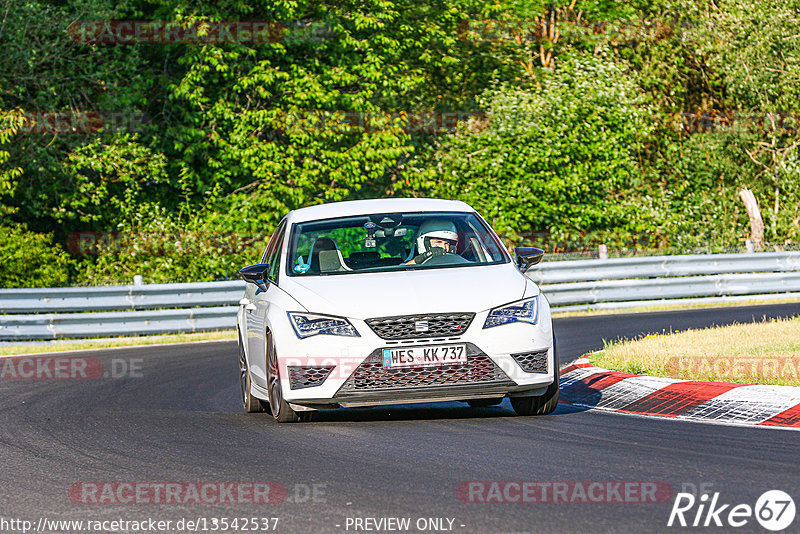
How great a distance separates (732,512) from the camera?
561 centimetres

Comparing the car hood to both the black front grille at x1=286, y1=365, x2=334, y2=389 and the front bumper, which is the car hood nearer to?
the front bumper

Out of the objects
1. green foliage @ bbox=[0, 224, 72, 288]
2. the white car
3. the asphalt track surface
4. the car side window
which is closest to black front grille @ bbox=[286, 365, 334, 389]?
the white car

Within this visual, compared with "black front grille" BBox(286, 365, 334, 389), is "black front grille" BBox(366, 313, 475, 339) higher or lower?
higher

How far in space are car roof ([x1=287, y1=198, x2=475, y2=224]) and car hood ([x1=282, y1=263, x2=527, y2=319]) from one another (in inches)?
41.8

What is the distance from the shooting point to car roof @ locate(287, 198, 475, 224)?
10.6 meters

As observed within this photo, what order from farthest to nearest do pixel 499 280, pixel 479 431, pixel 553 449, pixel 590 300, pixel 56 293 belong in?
pixel 590 300, pixel 56 293, pixel 499 280, pixel 479 431, pixel 553 449

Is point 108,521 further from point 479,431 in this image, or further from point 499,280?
point 499,280

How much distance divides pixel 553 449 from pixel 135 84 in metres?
25.4

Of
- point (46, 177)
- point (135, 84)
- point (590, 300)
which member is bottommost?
point (590, 300)

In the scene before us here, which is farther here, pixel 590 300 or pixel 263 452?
pixel 590 300

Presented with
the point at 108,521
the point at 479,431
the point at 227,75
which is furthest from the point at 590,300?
the point at 108,521

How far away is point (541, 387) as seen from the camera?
916cm

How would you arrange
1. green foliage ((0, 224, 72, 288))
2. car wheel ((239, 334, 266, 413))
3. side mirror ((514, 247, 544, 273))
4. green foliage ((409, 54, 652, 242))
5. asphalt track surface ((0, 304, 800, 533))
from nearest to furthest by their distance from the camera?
asphalt track surface ((0, 304, 800, 533)), side mirror ((514, 247, 544, 273)), car wheel ((239, 334, 266, 413)), green foliage ((0, 224, 72, 288)), green foliage ((409, 54, 652, 242))

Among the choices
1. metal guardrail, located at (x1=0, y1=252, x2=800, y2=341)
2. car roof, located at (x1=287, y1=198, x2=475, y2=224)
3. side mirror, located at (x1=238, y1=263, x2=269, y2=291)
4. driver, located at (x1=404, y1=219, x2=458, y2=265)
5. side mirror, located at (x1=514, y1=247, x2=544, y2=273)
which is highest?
car roof, located at (x1=287, y1=198, x2=475, y2=224)
